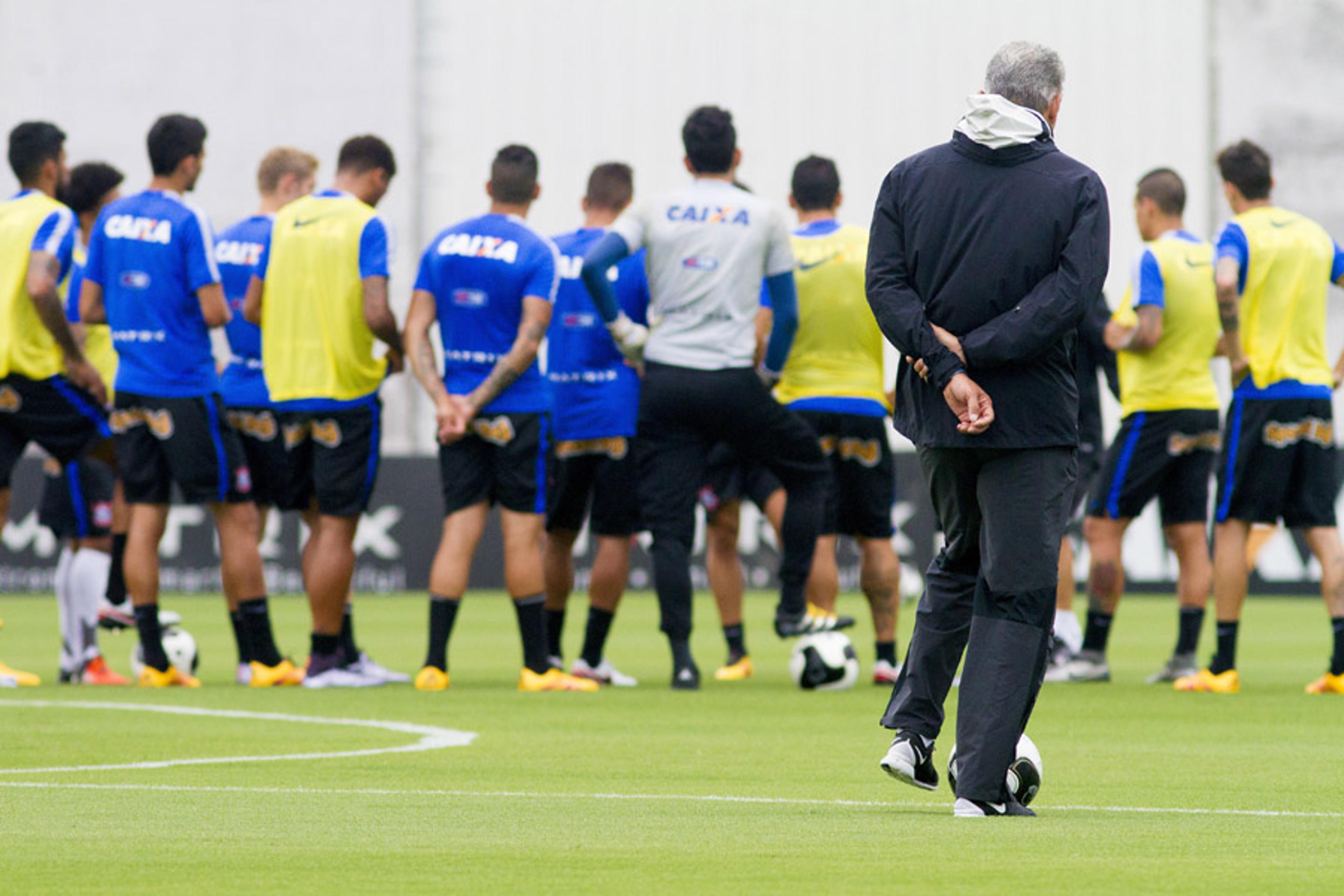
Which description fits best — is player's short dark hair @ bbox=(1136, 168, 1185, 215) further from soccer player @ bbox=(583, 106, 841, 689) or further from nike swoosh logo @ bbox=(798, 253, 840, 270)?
soccer player @ bbox=(583, 106, 841, 689)

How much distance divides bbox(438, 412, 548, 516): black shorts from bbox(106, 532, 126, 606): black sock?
222cm

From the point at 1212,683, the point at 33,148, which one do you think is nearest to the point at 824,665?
the point at 1212,683

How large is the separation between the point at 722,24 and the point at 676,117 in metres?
1.03

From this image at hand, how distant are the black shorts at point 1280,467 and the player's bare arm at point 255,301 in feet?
14.3

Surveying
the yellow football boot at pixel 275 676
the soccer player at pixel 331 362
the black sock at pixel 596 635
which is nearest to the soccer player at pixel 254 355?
the yellow football boot at pixel 275 676

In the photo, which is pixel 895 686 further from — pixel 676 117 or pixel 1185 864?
pixel 676 117

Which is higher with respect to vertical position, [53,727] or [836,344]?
[836,344]

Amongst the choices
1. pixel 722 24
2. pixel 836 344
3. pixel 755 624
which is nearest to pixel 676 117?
pixel 722 24

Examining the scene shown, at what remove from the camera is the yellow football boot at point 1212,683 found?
1077 centimetres

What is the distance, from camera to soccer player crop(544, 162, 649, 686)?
1105 centimetres

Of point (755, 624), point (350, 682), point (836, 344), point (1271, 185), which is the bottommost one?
point (755, 624)

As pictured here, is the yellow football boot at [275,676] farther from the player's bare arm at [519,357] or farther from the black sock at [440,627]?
the player's bare arm at [519,357]

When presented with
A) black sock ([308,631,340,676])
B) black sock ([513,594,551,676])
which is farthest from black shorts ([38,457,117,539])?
black sock ([513,594,551,676])

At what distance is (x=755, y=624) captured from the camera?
16.6m
